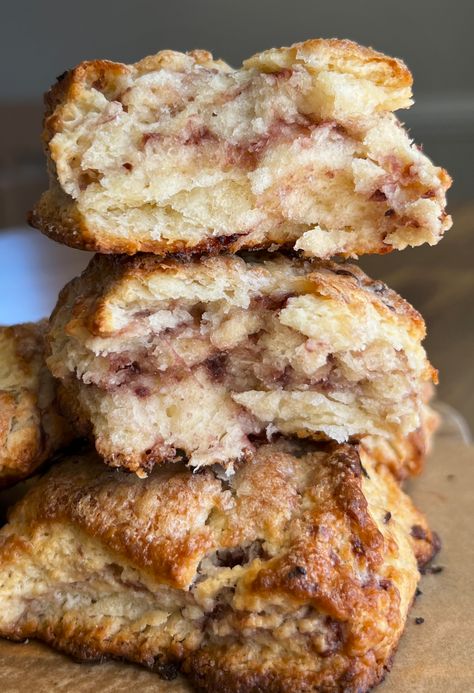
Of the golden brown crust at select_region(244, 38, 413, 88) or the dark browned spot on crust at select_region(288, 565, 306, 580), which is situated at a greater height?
the golden brown crust at select_region(244, 38, 413, 88)

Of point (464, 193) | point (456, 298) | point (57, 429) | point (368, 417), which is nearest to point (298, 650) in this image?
point (368, 417)

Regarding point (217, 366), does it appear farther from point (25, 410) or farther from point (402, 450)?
point (402, 450)

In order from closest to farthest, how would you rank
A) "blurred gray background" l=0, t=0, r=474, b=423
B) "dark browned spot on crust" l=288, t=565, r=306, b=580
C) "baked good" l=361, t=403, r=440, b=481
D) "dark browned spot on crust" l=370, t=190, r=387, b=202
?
1. "dark browned spot on crust" l=288, t=565, r=306, b=580
2. "dark browned spot on crust" l=370, t=190, r=387, b=202
3. "baked good" l=361, t=403, r=440, b=481
4. "blurred gray background" l=0, t=0, r=474, b=423

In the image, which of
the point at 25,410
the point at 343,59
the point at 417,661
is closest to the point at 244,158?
the point at 343,59

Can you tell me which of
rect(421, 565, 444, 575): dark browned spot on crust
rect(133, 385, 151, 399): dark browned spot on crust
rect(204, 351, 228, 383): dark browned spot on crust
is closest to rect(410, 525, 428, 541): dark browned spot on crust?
rect(421, 565, 444, 575): dark browned spot on crust

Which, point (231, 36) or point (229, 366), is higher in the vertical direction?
point (231, 36)

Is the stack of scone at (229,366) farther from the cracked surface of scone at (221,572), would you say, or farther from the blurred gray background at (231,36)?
the blurred gray background at (231,36)

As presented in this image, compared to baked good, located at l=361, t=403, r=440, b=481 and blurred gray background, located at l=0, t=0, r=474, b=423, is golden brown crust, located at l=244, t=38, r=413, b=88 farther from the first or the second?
blurred gray background, located at l=0, t=0, r=474, b=423
